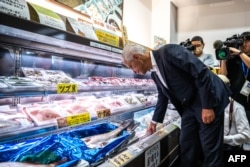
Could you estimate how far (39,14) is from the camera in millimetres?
1229

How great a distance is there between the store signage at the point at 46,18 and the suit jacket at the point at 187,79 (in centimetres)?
78

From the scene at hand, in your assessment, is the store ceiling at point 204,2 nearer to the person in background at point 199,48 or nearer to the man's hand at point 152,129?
the person in background at point 199,48

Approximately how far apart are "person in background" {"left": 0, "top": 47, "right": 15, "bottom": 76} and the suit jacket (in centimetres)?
104

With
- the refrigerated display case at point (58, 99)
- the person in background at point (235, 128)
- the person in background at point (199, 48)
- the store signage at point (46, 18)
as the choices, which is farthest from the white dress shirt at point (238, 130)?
the store signage at point (46, 18)

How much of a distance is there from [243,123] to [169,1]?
320cm

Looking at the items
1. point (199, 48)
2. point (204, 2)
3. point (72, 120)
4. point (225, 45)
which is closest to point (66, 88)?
point (72, 120)

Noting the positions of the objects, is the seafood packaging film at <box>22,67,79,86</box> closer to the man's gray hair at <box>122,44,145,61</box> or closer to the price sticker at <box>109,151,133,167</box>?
the man's gray hair at <box>122,44,145,61</box>

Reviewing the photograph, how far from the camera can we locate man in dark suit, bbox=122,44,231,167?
1.71m

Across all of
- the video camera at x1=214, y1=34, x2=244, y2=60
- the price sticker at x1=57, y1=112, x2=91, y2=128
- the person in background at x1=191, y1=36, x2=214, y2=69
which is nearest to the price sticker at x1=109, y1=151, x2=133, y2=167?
the price sticker at x1=57, y1=112, x2=91, y2=128

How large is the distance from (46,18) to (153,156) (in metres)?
1.26

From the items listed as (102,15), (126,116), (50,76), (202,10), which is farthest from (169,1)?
(50,76)

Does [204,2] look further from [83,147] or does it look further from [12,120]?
[12,120]

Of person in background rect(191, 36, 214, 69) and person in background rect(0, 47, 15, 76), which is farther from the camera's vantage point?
person in background rect(191, 36, 214, 69)

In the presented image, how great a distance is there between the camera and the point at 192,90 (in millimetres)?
1863
